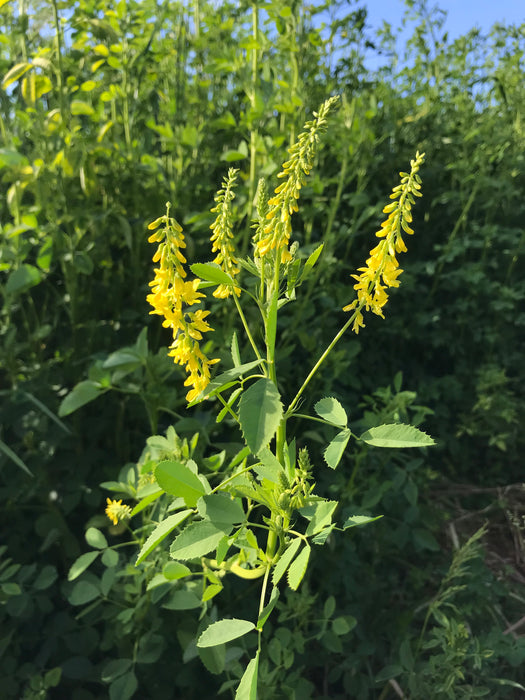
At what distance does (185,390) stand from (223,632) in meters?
1.06

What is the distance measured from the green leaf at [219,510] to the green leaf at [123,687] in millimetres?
682

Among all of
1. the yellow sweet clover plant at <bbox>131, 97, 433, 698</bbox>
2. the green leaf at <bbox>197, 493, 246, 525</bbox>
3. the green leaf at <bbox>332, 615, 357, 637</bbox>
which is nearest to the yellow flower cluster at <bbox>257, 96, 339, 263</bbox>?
the yellow sweet clover plant at <bbox>131, 97, 433, 698</bbox>

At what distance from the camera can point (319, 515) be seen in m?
0.82

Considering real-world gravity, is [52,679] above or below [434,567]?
above

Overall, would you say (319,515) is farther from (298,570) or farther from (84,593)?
(84,593)

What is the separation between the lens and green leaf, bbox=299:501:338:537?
800 millimetres

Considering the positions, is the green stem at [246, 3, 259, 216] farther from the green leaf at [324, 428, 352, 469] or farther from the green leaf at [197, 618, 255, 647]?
the green leaf at [197, 618, 255, 647]

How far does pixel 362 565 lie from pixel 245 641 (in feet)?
1.58

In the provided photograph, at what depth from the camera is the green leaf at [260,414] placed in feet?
2.36

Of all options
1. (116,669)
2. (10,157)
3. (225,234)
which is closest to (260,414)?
(225,234)

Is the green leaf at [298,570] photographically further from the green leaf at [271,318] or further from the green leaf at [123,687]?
the green leaf at [123,687]

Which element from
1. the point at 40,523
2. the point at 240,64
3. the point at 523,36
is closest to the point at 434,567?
the point at 40,523

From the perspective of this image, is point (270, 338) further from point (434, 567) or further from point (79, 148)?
point (434, 567)

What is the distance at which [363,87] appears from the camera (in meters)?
2.26
